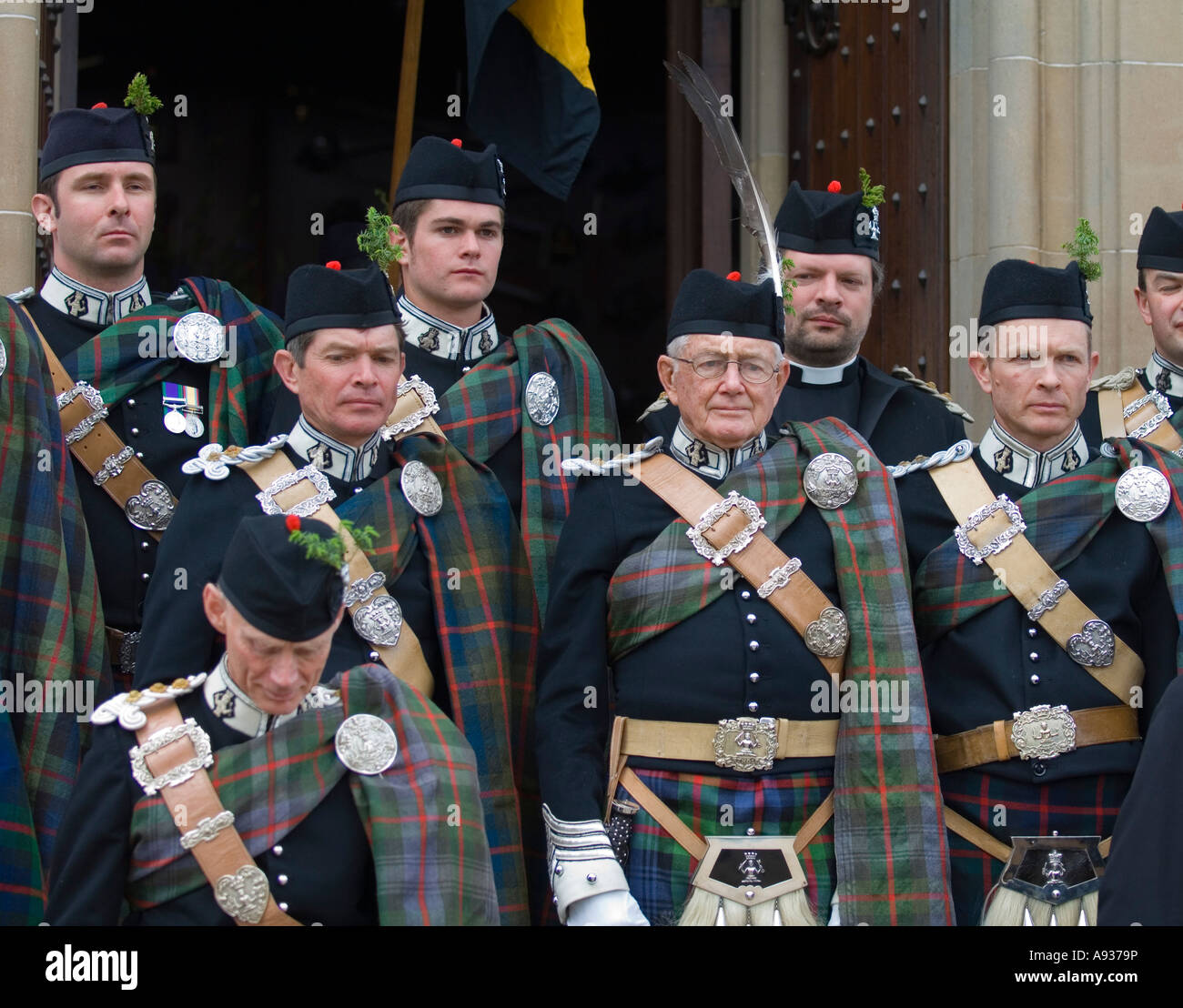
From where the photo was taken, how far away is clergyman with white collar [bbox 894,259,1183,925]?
4660mm

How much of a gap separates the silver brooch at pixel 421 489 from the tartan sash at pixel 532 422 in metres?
0.23

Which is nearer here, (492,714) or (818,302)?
(492,714)

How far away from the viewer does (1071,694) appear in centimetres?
470

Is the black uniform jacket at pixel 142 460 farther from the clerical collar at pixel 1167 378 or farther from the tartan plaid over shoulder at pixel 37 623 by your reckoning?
the clerical collar at pixel 1167 378

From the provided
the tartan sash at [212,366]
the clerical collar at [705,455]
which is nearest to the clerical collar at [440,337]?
the tartan sash at [212,366]

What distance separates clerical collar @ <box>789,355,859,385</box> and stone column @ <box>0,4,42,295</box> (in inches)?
97.5

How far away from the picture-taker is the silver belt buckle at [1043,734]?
4648 mm

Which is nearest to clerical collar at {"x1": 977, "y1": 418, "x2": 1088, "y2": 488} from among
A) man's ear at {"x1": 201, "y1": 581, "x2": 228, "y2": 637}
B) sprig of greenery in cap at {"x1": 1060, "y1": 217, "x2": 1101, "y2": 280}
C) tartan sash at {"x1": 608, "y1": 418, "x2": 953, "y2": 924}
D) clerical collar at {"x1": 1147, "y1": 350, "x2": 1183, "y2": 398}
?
tartan sash at {"x1": 608, "y1": 418, "x2": 953, "y2": 924}

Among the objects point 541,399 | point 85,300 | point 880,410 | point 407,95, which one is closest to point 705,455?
point 541,399

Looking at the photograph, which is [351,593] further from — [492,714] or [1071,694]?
[1071,694]

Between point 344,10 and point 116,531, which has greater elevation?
point 344,10

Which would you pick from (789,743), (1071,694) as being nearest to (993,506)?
(1071,694)
